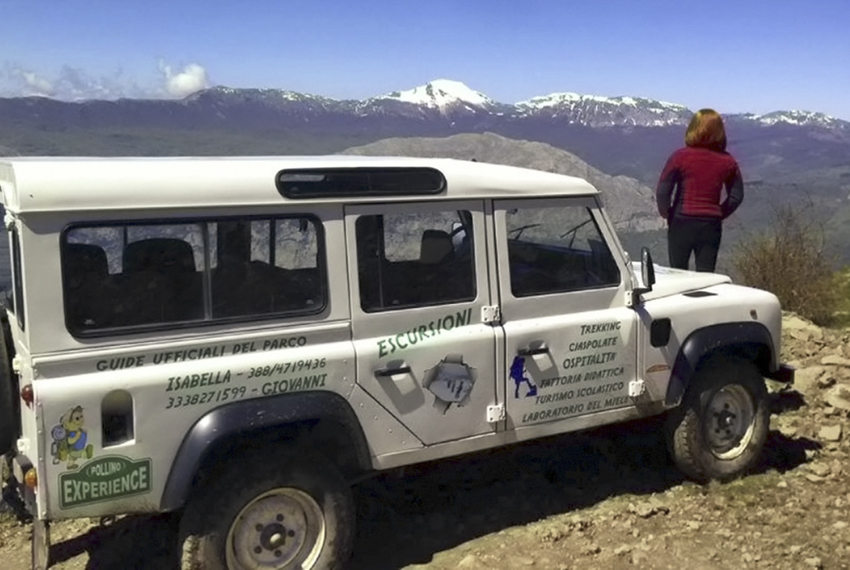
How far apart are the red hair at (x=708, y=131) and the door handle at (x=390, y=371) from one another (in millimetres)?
3433

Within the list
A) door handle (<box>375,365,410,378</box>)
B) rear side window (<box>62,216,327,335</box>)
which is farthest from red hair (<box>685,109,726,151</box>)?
rear side window (<box>62,216,327,335</box>)

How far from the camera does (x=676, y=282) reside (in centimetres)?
539

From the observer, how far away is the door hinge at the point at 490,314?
14.8 ft

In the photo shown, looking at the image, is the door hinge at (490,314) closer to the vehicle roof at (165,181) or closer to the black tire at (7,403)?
the vehicle roof at (165,181)

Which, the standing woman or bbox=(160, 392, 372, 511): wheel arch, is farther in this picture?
the standing woman

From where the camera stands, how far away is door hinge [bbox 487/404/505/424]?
178 inches

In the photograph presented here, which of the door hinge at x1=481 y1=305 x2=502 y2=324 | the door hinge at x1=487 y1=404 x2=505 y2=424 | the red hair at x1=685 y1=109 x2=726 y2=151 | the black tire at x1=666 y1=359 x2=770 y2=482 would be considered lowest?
the black tire at x1=666 y1=359 x2=770 y2=482

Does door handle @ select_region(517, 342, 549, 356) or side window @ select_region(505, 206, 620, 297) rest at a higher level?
side window @ select_region(505, 206, 620, 297)

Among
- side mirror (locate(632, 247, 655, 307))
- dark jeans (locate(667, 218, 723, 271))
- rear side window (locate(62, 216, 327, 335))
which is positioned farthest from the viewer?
dark jeans (locate(667, 218, 723, 271))

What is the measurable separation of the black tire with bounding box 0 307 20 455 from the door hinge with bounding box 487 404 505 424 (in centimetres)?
217

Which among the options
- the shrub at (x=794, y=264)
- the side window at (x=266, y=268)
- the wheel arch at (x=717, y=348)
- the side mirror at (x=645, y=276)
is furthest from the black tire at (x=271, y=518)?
the shrub at (x=794, y=264)

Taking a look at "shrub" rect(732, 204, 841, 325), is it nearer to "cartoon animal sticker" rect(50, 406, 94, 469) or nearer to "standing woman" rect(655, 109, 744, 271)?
"standing woman" rect(655, 109, 744, 271)

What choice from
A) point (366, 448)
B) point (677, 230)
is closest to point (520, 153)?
point (677, 230)

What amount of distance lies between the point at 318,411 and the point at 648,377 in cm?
207
